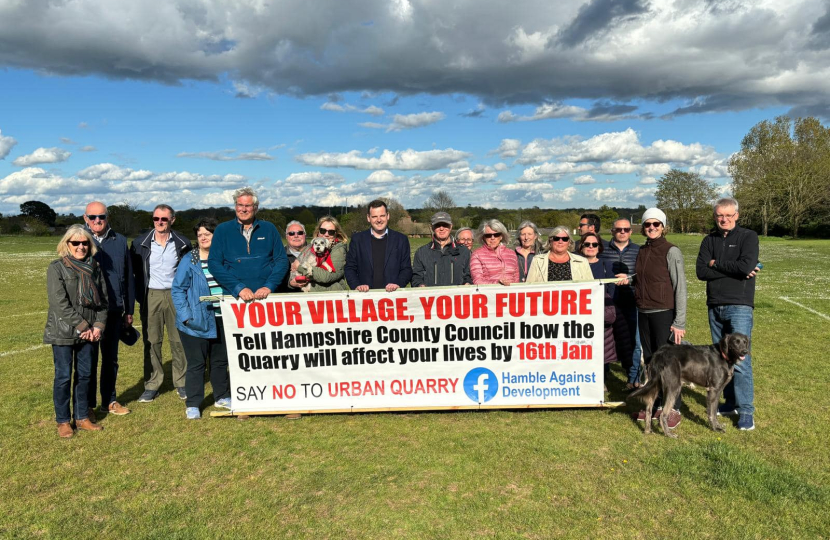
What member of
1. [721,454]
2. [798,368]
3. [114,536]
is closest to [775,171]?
[798,368]

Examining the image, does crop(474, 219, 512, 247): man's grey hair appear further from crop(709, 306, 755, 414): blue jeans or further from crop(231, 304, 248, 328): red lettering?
crop(231, 304, 248, 328): red lettering

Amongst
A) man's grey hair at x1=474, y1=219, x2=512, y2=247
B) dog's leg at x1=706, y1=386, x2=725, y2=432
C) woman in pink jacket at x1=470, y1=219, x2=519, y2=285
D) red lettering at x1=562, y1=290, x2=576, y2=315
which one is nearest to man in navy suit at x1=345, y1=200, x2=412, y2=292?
woman in pink jacket at x1=470, y1=219, x2=519, y2=285

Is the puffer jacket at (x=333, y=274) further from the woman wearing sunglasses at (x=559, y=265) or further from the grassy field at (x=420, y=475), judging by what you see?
the woman wearing sunglasses at (x=559, y=265)

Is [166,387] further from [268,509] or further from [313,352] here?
[268,509]

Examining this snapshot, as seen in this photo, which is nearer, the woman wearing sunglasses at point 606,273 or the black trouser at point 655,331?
the black trouser at point 655,331

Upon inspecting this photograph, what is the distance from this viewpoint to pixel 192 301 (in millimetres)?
6234

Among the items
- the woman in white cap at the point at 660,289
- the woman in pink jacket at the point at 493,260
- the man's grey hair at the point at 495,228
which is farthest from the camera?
the man's grey hair at the point at 495,228

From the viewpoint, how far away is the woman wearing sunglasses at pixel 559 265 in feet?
21.0

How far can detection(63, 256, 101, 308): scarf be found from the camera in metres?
5.57

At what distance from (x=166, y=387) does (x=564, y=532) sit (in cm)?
608

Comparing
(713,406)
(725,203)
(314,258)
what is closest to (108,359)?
(314,258)

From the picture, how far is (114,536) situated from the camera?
396 cm

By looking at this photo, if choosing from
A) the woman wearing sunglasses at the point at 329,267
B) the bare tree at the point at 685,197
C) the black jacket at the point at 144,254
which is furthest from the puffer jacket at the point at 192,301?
the bare tree at the point at 685,197

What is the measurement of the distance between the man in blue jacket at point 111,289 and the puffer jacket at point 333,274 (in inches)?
88.6
